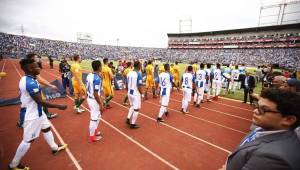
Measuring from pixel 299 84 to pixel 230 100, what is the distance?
758 cm

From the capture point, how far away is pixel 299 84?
4.56m

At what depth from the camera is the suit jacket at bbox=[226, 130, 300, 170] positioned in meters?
1.30

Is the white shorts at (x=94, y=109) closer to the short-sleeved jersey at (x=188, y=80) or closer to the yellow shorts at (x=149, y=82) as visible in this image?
the short-sleeved jersey at (x=188, y=80)

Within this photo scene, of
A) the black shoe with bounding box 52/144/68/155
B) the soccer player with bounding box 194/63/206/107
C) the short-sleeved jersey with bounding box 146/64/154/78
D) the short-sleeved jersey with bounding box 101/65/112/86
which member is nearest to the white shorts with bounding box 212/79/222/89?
the soccer player with bounding box 194/63/206/107

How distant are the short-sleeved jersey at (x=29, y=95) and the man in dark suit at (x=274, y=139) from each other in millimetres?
4348

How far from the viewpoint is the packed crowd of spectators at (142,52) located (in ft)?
156

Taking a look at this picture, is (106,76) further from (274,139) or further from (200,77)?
(274,139)

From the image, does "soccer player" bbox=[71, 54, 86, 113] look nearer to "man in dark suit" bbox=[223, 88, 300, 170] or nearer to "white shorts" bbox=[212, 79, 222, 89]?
"man in dark suit" bbox=[223, 88, 300, 170]

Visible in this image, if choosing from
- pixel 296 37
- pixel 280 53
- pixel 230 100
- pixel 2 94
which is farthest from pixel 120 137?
pixel 296 37

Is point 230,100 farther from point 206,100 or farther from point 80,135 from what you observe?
point 80,135

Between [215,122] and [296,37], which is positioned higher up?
[296,37]

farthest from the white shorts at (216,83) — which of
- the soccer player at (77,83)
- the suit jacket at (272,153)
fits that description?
the suit jacket at (272,153)

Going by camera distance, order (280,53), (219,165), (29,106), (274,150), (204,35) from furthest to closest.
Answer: (204,35), (280,53), (219,165), (29,106), (274,150)

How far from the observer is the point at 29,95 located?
4039 millimetres
